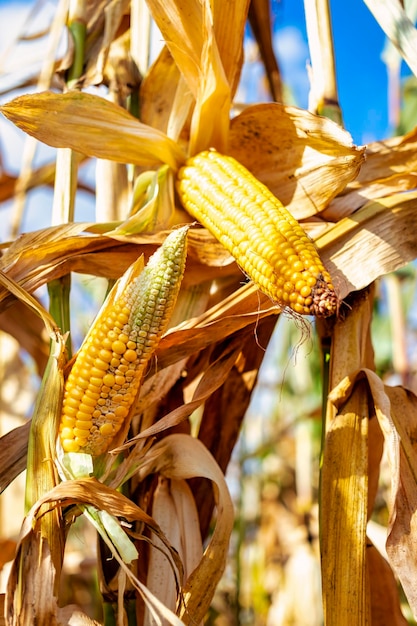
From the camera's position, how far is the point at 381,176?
1558mm

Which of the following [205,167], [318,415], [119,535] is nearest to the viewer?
[119,535]

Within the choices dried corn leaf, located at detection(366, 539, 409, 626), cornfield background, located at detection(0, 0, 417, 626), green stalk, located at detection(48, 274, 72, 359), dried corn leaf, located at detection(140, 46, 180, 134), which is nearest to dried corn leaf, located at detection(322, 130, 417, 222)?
cornfield background, located at detection(0, 0, 417, 626)

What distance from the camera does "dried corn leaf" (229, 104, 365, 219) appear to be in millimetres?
1370

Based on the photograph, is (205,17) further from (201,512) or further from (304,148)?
(201,512)

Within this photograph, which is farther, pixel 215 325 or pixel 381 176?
pixel 381 176

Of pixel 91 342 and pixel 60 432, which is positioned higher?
pixel 91 342

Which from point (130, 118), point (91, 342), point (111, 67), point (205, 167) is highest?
point (111, 67)

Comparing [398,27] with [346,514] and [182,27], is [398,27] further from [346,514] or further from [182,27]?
[346,514]

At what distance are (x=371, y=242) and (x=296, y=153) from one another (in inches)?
11.4

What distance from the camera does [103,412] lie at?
3.60ft

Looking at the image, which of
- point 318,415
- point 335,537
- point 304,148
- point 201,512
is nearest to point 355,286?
point 304,148

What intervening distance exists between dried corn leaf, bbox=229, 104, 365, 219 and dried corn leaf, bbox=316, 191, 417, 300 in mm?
89

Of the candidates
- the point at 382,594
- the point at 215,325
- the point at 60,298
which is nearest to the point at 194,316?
the point at 215,325

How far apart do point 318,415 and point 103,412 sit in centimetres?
199
